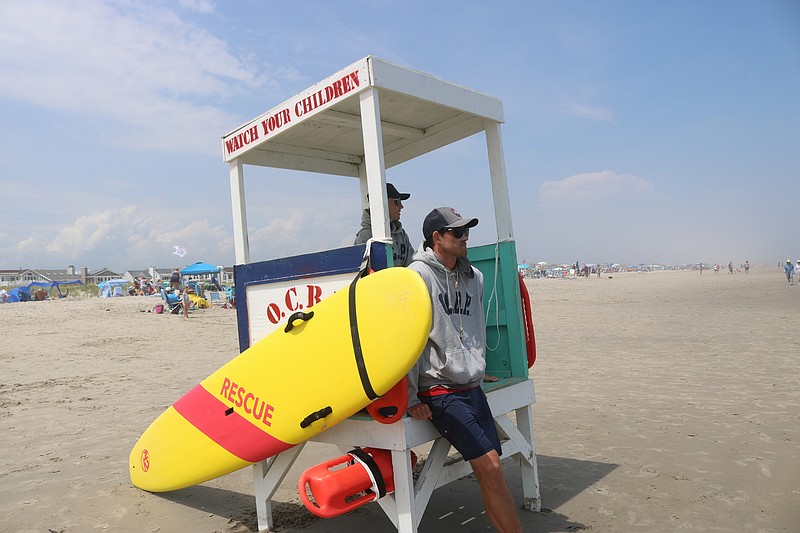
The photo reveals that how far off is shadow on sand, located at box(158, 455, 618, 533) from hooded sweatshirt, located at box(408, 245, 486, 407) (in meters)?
1.04

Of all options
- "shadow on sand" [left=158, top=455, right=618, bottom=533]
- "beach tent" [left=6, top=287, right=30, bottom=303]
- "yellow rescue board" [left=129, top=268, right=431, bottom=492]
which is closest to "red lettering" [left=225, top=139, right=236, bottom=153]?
"yellow rescue board" [left=129, top=268, right=431, bottom=492]

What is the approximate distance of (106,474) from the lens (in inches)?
179

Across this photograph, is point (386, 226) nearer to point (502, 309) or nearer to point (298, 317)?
point (298, 317)

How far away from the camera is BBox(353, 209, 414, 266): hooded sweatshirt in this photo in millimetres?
3939

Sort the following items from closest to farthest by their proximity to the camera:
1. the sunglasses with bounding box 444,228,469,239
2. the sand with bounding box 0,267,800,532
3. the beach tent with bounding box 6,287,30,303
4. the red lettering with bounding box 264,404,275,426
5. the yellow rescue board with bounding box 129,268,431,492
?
the yellow rescue board with bounding box 129,268,431,492
the sunglasses with bounding box 444,228,469,239
the red lettering with bounding box 264,404,275,426
the sand with bounding box 0,267,800,532
the beach tent with bounding box 6,287,30,303

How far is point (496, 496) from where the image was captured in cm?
281

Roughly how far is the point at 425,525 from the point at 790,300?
2152 centimetres

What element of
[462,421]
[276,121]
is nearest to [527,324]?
[462,421]

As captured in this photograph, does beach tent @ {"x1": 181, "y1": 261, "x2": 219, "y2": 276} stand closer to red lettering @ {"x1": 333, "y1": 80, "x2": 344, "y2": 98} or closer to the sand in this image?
the sand

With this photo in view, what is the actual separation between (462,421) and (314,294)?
121cm

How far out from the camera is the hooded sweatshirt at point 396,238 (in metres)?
3.94

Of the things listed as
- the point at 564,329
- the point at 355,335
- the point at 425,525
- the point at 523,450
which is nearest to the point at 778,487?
the point at 523,450

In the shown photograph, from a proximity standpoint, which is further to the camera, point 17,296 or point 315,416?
point 17,296

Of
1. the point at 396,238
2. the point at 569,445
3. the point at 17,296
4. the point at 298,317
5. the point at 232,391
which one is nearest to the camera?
the point at 298,317
